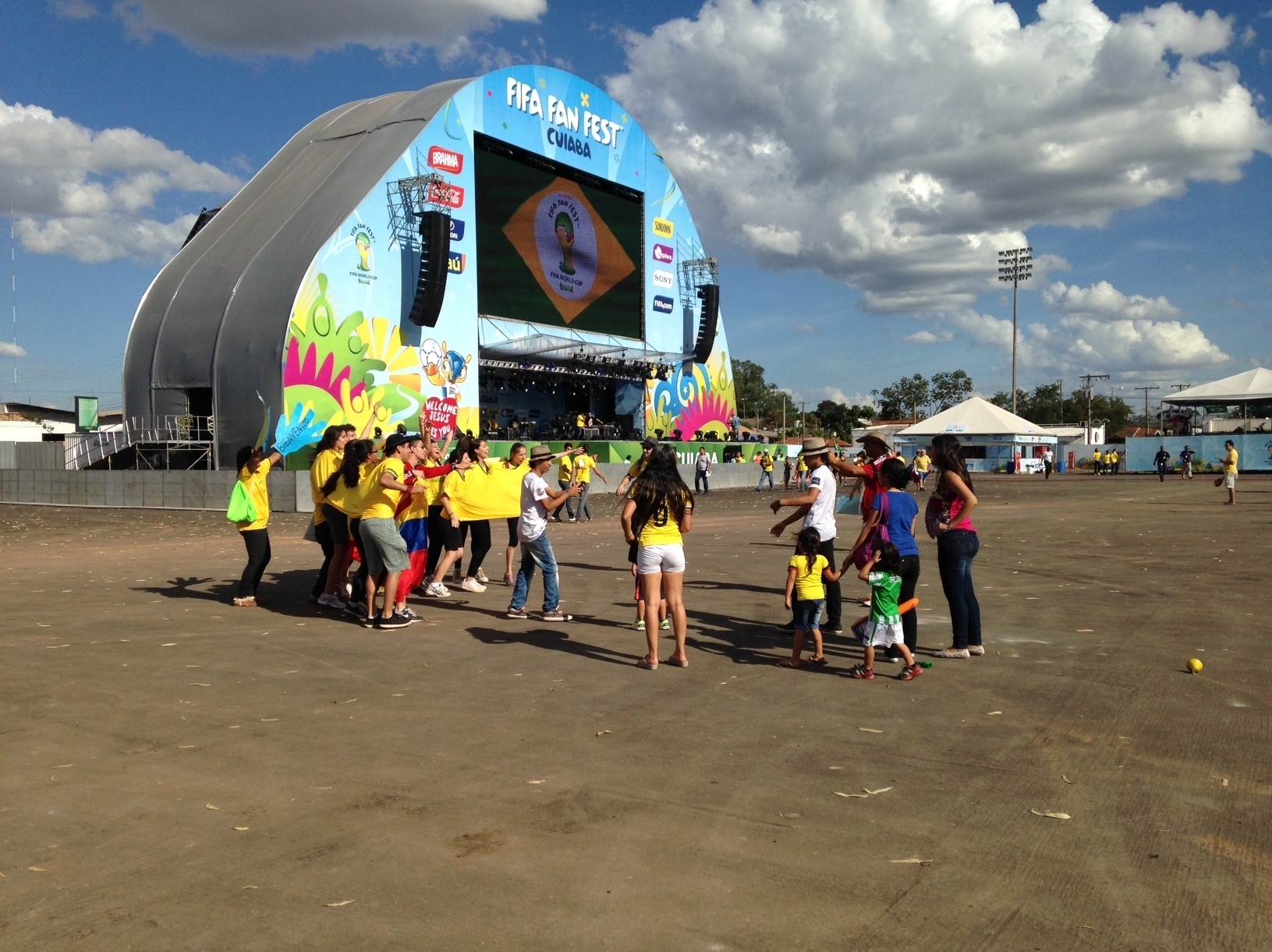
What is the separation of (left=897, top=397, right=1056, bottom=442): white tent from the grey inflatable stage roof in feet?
110

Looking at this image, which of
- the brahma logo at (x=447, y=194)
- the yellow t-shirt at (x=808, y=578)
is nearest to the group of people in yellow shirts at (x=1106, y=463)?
the brahma logo at (x=447, y=194)

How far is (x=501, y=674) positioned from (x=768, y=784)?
2871mm

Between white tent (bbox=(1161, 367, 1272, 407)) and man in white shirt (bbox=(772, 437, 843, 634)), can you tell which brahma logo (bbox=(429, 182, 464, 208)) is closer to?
man in white shirt (bbox=(772, 437, 843, 634))

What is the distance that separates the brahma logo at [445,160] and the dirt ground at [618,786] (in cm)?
2519

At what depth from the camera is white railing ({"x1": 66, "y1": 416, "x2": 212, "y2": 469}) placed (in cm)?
2934

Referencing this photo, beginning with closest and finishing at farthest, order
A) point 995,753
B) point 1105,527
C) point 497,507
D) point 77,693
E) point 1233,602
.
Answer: point 995,753, point 77,693, point 1233,602, point 497,507, point 1105,527

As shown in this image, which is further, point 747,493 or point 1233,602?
point 747,493

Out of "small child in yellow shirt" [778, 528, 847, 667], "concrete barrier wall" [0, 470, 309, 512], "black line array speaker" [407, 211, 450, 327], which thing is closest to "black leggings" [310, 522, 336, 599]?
"small child in yellow shirt" [778, 528, 847, 667]

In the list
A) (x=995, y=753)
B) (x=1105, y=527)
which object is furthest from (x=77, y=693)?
(x=1105, y=527)

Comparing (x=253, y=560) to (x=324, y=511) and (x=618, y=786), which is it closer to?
(x=324, y=511)

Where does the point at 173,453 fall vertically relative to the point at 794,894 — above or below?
above

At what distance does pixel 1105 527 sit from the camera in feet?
64.0

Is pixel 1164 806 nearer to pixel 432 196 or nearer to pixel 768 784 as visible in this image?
pixel 768 784

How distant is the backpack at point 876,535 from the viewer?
24.9ft
